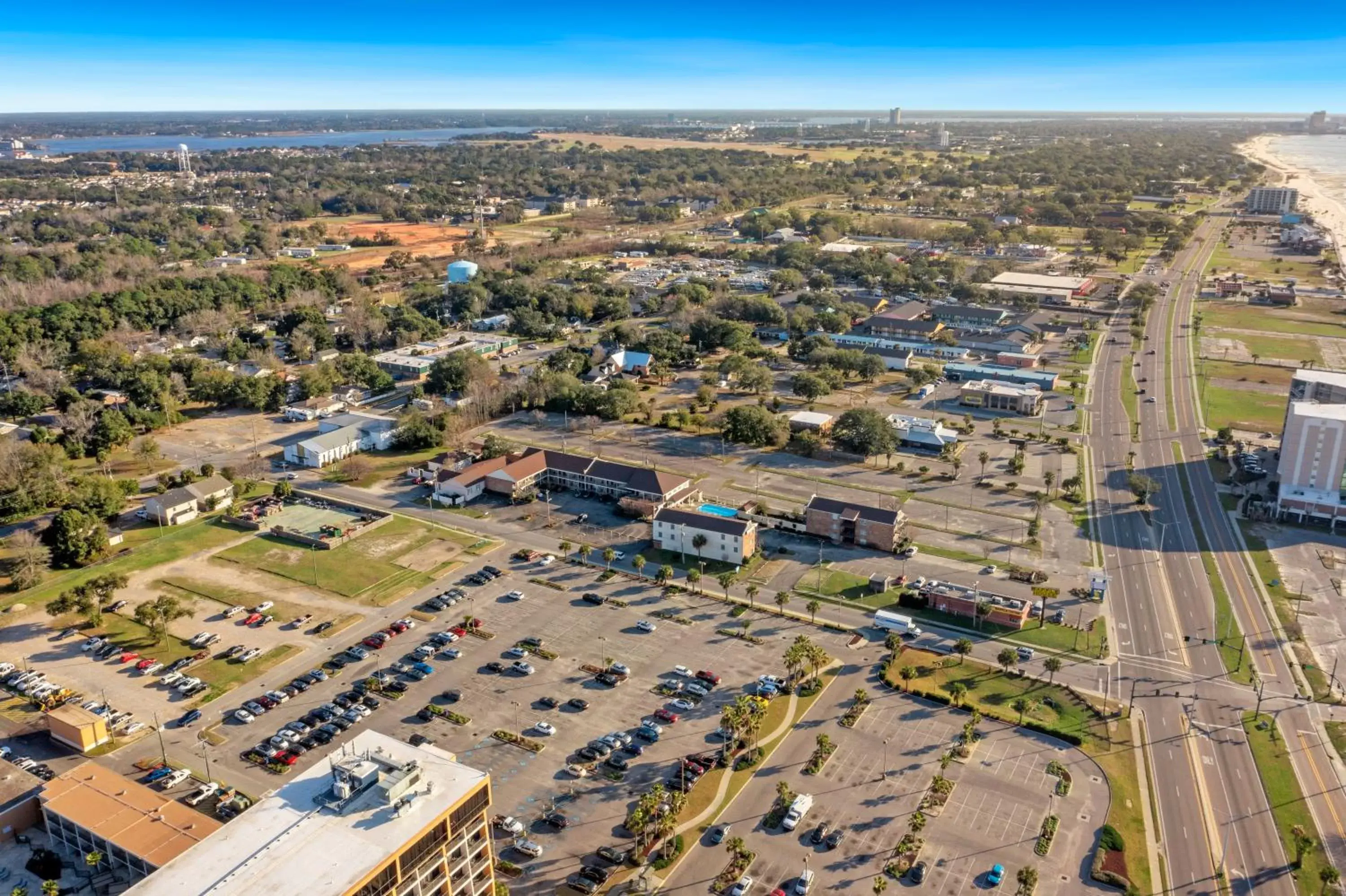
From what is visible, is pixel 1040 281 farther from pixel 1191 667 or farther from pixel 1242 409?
pixel 1191 667

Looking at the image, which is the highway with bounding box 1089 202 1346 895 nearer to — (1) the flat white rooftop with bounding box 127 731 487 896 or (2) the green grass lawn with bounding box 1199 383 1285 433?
(2) the green grass lawn with bounding box 1199 383 1285 433

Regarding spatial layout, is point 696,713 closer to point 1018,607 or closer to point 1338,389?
point 1018,607

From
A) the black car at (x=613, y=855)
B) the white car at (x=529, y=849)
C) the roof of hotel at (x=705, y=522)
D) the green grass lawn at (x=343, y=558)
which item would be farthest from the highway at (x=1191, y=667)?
the green grass lawn at (x=343, y=558)

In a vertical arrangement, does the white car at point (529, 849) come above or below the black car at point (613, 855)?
above

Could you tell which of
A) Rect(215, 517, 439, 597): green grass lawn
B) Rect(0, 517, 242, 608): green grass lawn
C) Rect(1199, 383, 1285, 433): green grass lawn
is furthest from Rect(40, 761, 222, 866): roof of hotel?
Rect(1199, 383, 1285, 433): green grass lawn

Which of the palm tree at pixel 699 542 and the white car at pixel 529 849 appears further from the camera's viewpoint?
the palm tree at pixel 699 542

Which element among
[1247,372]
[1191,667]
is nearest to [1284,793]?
[1191,667]

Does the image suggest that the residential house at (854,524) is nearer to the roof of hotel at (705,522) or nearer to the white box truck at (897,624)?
the roof of hotel at (705,522)
